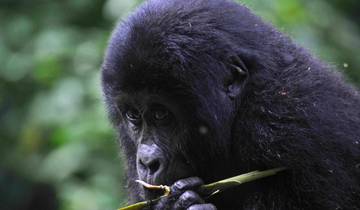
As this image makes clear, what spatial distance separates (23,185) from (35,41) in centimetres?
299

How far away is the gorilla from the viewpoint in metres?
5.42

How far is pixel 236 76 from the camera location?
18.5 feet

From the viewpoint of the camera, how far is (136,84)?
18.5ft

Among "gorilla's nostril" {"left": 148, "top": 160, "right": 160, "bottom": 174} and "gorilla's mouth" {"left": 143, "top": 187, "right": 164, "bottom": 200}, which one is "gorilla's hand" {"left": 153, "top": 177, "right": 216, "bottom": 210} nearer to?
"gorilla's mouth" {"left": 143, "top": 187, "right": 164, "bottom": 200}

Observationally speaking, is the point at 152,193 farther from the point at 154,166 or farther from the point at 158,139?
the point at 158,139

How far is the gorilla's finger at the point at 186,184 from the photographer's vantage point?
5496mm

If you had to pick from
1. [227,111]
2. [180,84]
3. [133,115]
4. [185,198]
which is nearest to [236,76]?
[227,111]

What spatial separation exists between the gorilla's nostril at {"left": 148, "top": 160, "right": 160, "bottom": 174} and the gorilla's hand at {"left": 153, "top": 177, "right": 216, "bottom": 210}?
0.49 ft

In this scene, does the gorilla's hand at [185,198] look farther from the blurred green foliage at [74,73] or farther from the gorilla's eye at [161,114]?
the blurred green foliage at [74,73]

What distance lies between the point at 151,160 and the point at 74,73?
4505mm

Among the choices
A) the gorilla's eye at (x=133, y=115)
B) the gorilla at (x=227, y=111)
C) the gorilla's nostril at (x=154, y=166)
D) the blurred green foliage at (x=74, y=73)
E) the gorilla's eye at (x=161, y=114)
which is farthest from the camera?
the blurred green foliage at (x=74, y=73)

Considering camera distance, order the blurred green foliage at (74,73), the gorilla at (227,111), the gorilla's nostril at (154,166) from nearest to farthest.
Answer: the gorilla at (227,111) < the gorilla's nostril at (154,166) < the blurred green foliage at (74,73)

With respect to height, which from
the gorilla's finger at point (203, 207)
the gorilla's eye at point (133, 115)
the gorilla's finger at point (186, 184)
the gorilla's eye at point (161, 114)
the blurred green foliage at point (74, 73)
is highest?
the gorilla's eye at point (161, 114)

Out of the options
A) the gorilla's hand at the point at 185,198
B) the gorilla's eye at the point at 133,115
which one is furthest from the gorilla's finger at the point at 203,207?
the gorilla's eye at the point at 133,115
